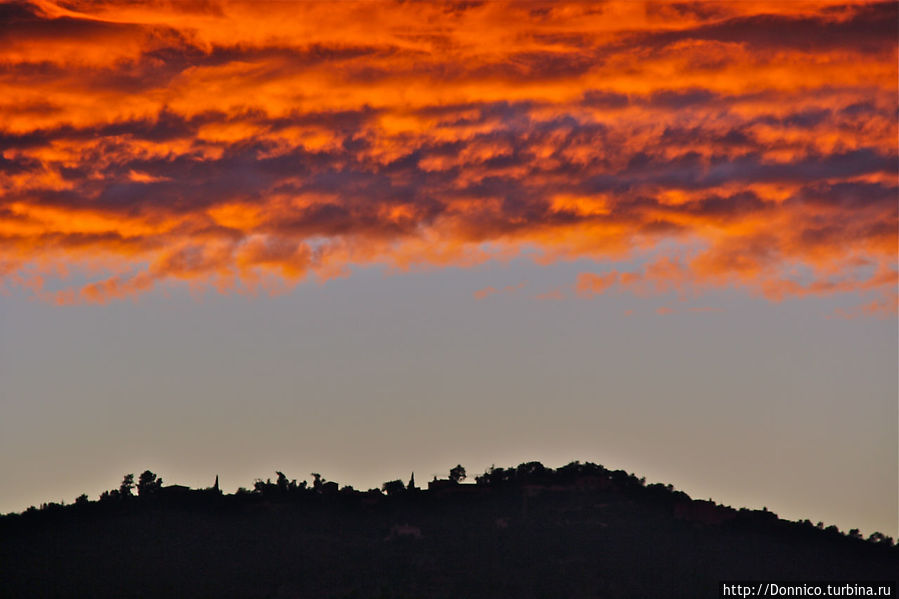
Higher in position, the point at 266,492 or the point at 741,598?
the point at 266,492

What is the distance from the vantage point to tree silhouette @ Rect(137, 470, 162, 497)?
17362cm

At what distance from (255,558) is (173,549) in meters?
8.26

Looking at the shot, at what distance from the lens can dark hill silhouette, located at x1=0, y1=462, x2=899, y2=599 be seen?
154875 millimetres

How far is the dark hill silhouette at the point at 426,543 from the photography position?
15488 centimetres

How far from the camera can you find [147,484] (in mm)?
175500

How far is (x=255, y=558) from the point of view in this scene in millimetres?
161000

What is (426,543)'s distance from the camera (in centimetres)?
16388

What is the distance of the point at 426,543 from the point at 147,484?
107 ft

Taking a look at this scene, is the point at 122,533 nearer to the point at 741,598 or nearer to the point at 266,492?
the point at 266,492

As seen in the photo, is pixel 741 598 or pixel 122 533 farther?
pixel 122 533

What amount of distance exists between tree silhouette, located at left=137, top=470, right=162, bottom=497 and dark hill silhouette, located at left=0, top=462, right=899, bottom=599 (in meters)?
0.20

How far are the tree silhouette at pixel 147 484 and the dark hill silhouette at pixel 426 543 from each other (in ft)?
0.67

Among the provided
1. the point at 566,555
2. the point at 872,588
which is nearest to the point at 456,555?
the point at 566,555

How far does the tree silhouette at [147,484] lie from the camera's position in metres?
174
